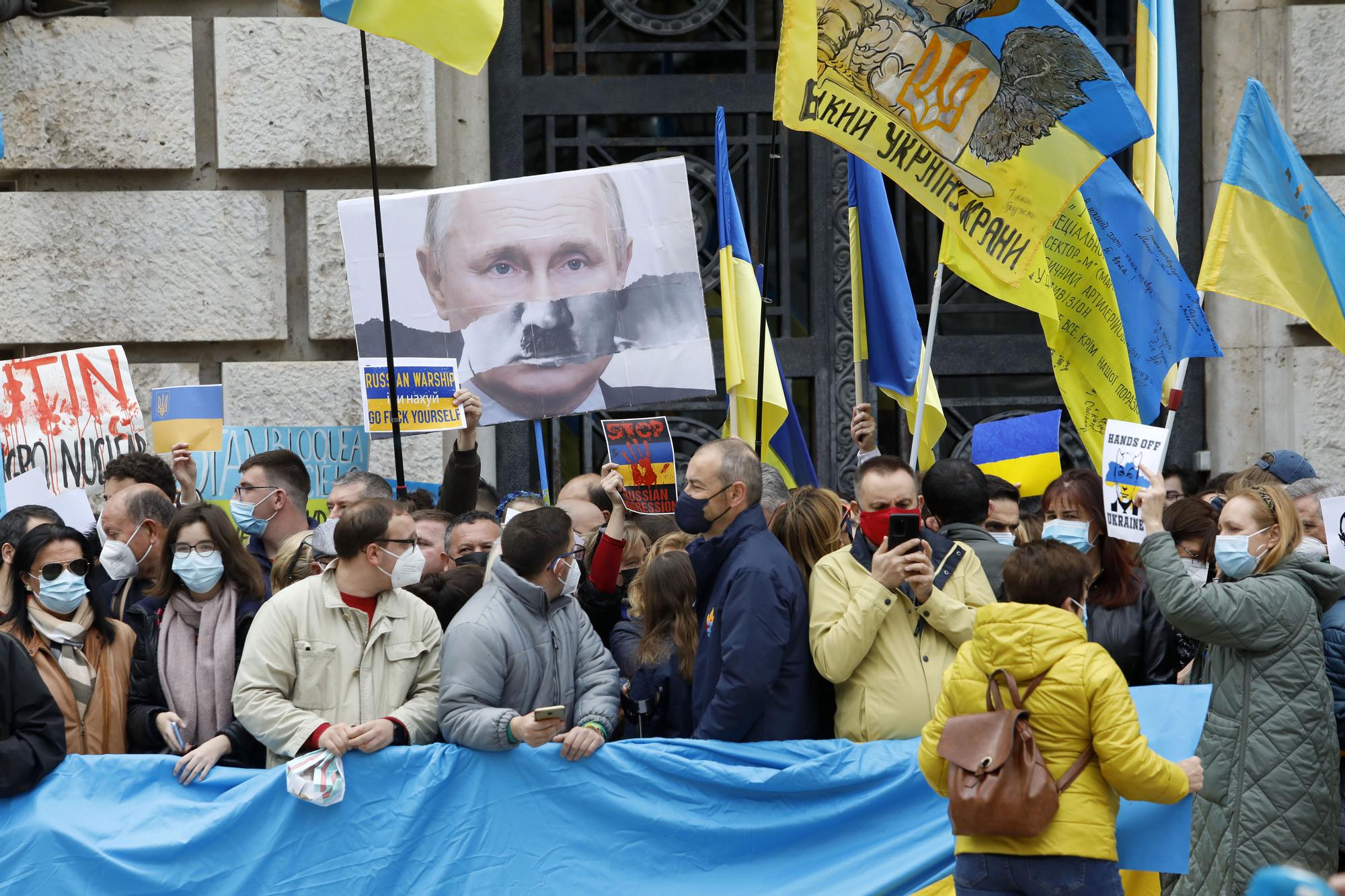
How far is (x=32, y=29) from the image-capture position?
7230mm

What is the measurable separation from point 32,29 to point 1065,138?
476 centimetres

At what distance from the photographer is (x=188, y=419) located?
20.6ft

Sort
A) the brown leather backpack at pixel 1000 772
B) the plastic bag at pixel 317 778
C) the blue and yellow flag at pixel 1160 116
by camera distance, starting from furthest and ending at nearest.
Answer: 1. the blue and yellow flag at pixel 1160 116
2. the plastic bag at pixel 317 778
3. the brown leather backpack at pixel 1000 772

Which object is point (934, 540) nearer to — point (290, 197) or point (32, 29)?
point (290, 197)

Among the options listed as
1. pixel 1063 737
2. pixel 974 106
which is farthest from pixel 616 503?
pixel 1063 737

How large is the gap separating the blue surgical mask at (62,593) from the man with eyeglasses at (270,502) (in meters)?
1.05

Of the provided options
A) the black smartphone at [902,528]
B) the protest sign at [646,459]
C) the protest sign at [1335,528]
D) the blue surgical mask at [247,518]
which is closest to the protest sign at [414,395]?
the blue surgical mask at [247,518]

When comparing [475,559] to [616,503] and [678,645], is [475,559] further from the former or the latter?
[678,645]

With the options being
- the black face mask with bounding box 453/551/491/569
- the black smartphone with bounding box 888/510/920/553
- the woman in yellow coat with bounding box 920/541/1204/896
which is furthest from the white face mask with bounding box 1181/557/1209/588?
the black face mask with bounding box 453/551/491/569

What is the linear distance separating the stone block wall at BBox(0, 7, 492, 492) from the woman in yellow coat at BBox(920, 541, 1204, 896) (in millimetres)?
4081

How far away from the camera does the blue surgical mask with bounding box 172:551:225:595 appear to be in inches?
187

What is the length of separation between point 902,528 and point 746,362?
241 cm

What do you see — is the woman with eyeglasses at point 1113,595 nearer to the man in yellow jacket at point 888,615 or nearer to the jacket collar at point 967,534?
the jacket collar at point 967,534

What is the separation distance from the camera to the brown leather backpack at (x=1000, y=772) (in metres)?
3.67
